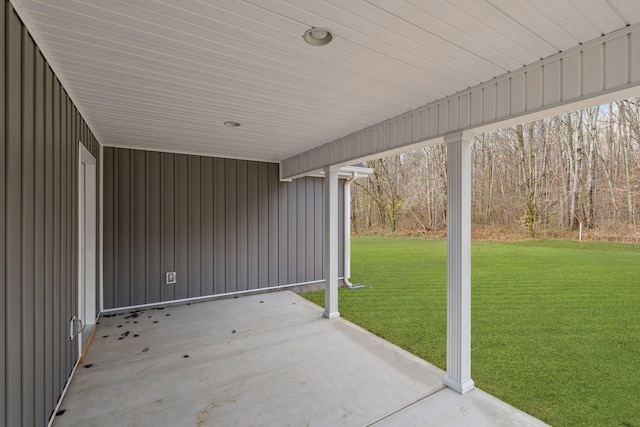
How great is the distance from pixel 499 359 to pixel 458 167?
6.16ft

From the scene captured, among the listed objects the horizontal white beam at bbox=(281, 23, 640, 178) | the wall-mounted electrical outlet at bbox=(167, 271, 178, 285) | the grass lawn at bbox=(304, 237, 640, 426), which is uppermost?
the horizontal white beam at bbox=(281, 23, 640, 178)

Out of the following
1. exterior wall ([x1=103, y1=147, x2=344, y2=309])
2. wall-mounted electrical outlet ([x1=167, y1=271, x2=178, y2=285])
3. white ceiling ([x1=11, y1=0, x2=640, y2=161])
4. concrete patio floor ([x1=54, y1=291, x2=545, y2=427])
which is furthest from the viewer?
wall-mounted electrical outlet ([x1=167, y1=271, x2=178, y2=285])

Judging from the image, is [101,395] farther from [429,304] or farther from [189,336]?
[429,304]

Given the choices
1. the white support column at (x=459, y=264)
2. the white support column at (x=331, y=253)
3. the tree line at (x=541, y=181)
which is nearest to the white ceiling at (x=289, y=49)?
the white support column at (x=459, y=264)

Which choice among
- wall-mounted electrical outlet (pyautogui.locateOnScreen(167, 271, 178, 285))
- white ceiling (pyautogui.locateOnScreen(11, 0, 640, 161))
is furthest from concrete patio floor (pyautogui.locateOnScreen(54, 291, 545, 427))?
white ceiling (pyautogui.locateOnScreen(11, 0, 640, 161))

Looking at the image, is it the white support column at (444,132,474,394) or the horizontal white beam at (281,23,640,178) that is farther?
the white support column at (444,132,474,394)

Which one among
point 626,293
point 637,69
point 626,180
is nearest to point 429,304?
point 626,293

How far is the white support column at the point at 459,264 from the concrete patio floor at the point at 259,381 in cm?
21

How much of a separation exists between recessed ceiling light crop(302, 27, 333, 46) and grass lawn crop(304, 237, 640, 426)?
2745 millimetres

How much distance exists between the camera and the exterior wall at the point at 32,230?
1380 millimetres

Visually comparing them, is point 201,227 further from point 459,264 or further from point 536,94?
point 536,94

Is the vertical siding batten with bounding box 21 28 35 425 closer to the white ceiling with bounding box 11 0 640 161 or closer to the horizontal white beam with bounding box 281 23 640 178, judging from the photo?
the white ceiling with bounding box 11 0 640 161

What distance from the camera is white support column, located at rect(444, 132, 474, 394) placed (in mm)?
2391

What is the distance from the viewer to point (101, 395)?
2.36 m
